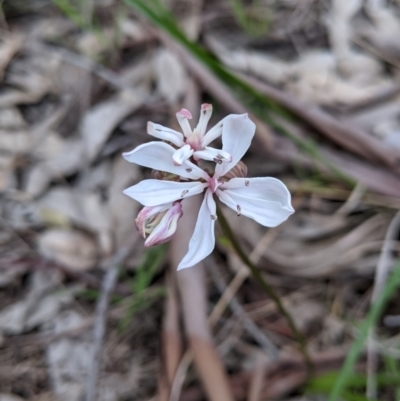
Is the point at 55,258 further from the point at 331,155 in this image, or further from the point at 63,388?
the point at 331,155

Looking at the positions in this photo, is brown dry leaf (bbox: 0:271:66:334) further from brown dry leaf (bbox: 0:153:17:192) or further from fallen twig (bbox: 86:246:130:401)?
brown dry leaf (bbox: 0:153:17:192)

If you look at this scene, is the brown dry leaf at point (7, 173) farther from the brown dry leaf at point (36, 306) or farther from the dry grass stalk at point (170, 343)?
the dry grass stalk at point (170, 343)

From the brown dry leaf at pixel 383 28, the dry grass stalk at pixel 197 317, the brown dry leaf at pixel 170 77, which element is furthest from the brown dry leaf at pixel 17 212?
the brown dry leaf at pixel 383 28

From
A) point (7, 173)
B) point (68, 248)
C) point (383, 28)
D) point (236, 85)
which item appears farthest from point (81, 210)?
point (383, 28)

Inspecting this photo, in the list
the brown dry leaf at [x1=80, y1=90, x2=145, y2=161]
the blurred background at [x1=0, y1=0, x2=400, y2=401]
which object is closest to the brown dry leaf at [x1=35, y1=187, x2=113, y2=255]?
the blurred background at [x1=0, y1=0, x2=400, y2=401]

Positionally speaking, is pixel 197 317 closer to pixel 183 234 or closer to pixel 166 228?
pixel 183 234

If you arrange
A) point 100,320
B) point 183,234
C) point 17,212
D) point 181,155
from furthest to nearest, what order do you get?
point 17,212, point 183,234, point 100,320, point 181,155

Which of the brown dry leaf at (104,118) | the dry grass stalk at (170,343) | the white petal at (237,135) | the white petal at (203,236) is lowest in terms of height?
the dry grass stalk at (170,343)
